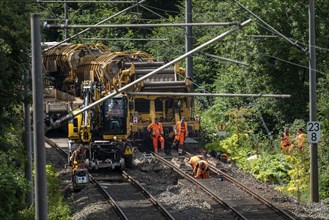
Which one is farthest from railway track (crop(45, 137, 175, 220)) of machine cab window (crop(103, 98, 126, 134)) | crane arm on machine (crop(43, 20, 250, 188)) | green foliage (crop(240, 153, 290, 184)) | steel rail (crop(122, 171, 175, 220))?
green foliage (crop(240, 153, 290, 184))

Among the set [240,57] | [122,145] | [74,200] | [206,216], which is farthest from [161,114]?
[206,216]

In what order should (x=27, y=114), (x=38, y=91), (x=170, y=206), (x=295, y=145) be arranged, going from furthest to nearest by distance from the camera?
(x=295, y=145)
(x=170, y=206)
(x=27, y=114)
(x=38, y=91)

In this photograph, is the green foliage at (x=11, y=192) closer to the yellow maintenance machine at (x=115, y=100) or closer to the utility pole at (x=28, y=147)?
the utility pole at (x=28, y=147)

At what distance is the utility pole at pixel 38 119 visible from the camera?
14.1 meters

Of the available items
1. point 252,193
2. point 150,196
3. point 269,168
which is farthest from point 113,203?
point 269,168

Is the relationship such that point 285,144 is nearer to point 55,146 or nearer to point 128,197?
point 128,197

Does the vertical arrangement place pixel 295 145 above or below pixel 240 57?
below

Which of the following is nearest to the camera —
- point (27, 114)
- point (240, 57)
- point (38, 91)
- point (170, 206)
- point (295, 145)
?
point (38, 91)

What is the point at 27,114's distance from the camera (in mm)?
22359

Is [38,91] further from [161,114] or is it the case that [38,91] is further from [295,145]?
[161,114]

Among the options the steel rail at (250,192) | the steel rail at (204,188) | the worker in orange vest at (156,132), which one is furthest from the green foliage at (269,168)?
the worker in orange vest at (156,132)

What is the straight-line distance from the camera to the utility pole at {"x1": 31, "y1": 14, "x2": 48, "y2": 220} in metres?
14.1

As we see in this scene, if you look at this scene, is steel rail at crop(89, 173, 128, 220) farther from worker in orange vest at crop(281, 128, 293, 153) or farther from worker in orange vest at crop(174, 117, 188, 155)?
worker in orange vest at crop(281, 128, 293, 153)

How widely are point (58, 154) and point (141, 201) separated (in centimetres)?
1103
